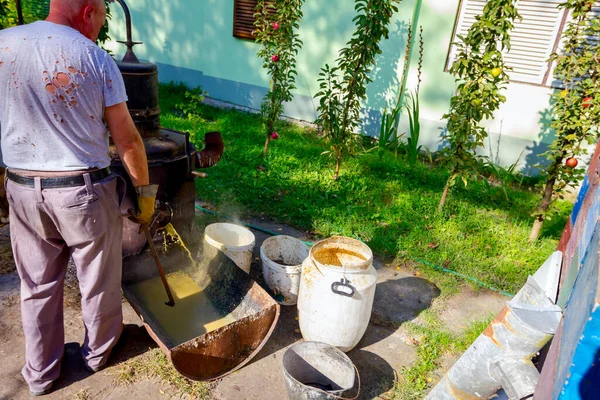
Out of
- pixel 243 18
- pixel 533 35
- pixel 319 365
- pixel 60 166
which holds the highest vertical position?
pixel 533 35

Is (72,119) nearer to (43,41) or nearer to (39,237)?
(43,41)

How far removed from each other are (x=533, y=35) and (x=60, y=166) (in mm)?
7031

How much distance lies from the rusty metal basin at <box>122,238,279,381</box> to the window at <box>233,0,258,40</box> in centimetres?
632

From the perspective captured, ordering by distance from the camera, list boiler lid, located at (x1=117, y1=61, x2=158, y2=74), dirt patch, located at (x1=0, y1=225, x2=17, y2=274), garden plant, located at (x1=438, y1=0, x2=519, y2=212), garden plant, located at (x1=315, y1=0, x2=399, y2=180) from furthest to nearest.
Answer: garden plant, located at (x1=315, y1=0, x2=399, y2=180) < garden plant, located at (x1=438, y1=0, x2=519, y2=212) < dirt patch, located at (x1=0, y1=225, x2=17, y2=274) < boiler lid, located at (x1=117, y1=61, x2=158, y2=74)

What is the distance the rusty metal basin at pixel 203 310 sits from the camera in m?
2.98

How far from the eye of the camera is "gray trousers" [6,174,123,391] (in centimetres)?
255

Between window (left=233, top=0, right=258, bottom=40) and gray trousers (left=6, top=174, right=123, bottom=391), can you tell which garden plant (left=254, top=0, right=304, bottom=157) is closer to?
window (left=233, top=0, right=258, bottom=40)

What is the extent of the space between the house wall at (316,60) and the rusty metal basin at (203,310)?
5.15 metres

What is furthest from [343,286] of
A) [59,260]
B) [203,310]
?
[59,260]

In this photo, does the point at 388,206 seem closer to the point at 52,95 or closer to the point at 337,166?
the point at 337,166

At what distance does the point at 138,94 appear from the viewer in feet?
11.8

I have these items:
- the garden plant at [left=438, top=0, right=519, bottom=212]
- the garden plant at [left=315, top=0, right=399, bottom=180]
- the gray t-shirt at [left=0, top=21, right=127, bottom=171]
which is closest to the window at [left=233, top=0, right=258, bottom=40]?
the garden plant at [left=315, top=0, right=399, bottom=180]

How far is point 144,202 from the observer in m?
2.90

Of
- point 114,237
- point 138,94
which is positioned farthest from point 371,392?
point 138,94
